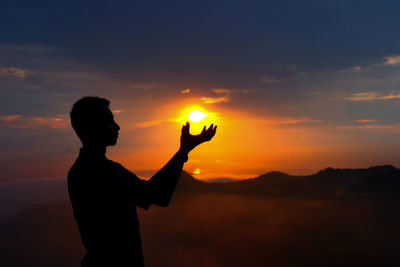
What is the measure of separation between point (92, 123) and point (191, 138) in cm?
94

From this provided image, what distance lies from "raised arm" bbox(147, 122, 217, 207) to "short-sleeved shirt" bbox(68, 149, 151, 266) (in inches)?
3.6

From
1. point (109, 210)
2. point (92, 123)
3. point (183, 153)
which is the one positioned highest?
point (92, 123)

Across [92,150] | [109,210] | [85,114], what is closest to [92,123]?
[85,114]

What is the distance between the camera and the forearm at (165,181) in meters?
3.01

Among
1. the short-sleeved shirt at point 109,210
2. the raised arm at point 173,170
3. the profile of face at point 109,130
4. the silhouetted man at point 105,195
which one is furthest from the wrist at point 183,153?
the profile of face at point 109,130

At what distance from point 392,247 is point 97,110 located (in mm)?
226019

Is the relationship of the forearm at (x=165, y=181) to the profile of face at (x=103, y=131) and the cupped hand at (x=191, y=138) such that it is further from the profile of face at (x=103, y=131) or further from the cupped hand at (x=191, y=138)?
the profile of face at (x=103, y=131)

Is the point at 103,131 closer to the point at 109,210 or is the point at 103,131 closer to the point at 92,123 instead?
the point at 92,123

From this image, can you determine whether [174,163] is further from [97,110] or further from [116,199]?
[97,110]

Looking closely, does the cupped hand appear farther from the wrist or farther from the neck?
the neck

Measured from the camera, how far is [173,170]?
3094mm

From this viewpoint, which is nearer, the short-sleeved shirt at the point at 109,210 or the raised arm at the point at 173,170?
the short-sleeved shirt at the point at 109,210

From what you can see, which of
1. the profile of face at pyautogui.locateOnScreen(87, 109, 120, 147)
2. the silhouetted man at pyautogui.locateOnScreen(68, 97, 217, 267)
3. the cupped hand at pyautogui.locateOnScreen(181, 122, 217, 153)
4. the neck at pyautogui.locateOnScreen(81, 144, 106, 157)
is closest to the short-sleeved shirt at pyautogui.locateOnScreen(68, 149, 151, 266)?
the silhouetted man at pyautogui.locateOnScreen(68, 97, 217, 267)

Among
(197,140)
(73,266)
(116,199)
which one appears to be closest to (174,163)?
(197,140)
